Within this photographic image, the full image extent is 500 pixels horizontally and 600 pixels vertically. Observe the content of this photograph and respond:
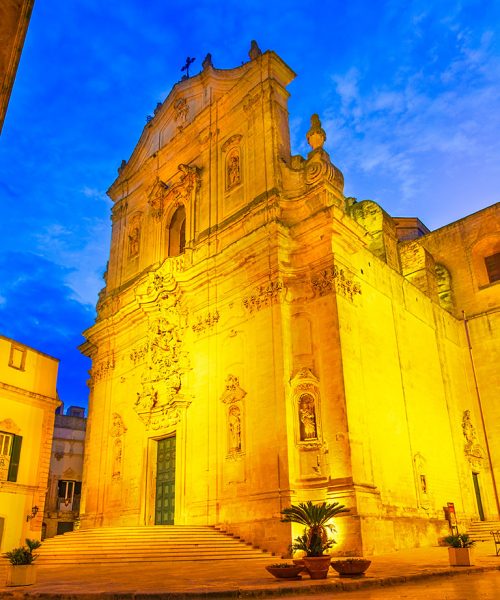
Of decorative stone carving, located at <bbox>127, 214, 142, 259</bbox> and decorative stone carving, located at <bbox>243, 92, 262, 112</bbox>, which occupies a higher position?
decorative stone carving, located at <bbox>243, 92, 262, 112</bbox>

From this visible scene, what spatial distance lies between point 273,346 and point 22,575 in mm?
8076

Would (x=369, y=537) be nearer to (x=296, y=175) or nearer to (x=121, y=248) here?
(x=296, y=175)

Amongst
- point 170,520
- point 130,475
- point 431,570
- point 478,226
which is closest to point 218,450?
point 170,520

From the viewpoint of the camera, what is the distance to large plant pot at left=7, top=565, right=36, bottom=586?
8.30m

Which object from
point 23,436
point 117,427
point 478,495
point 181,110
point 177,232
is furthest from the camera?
point 181,110

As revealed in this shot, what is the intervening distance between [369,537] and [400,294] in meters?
9.07

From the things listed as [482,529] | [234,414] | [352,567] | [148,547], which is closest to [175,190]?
[234,414]

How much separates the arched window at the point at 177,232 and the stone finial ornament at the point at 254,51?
19.4 ft

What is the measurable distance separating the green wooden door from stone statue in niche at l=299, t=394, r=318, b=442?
5.31m

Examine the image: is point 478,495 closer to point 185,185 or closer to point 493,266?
point 493,266

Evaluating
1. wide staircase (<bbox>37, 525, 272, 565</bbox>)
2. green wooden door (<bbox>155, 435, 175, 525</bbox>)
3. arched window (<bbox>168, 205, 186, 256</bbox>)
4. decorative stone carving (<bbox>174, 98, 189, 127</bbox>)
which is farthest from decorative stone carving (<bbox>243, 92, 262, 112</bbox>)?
wide staircase (<bbox>37, 525, 272, 565</bbox>)

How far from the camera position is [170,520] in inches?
656

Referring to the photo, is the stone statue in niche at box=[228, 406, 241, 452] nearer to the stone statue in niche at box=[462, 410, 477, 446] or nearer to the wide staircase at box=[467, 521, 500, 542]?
the wide staircase at box=[467, 521, 500, 542]

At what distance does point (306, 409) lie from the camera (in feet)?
46.0
